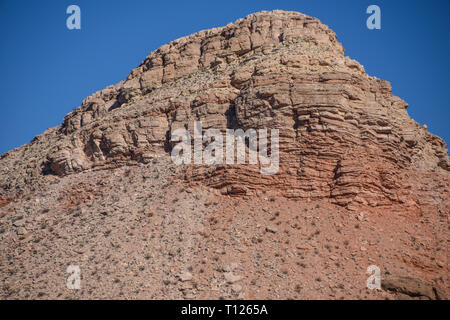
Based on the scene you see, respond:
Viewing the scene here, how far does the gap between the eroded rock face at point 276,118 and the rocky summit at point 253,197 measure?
0.34 feet

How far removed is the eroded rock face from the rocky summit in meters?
0.10

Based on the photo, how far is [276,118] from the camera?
2930cm

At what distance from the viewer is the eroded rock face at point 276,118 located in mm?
28203

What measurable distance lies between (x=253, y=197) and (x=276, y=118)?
4808mm

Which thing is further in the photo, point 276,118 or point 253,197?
point 276,118

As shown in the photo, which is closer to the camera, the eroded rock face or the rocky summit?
the rocky summit

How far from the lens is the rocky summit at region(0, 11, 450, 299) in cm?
2406

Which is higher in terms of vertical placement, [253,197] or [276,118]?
[276,118]

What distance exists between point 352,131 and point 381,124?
2102 mm

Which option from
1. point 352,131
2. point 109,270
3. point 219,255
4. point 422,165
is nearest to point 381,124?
point 352,131

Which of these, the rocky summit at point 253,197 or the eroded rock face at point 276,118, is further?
the eroded rock face at point 276,118

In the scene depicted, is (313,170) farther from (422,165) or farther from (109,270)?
(109,270)

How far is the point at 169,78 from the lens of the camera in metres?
39.6

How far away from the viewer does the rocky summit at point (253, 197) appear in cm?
2406
